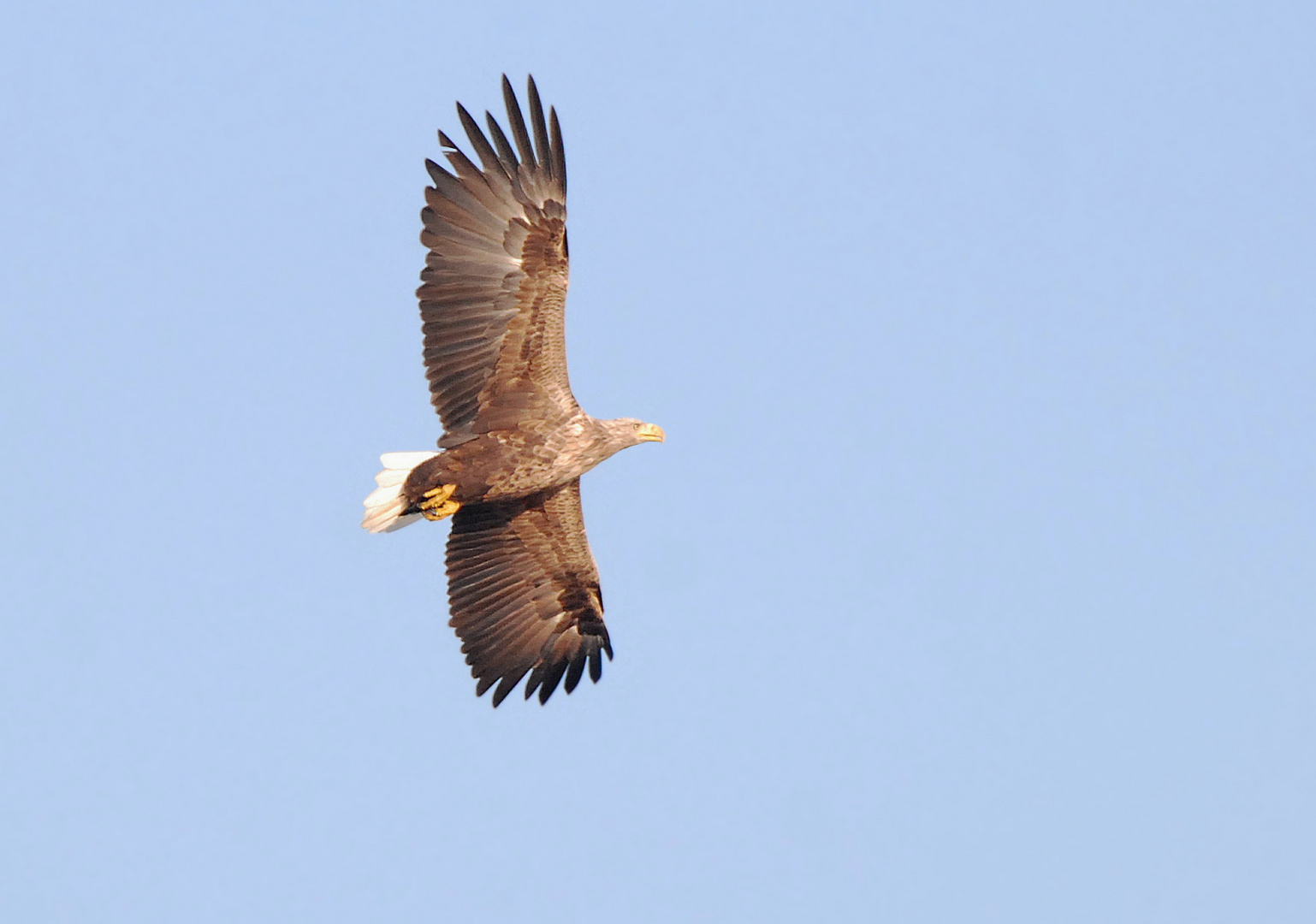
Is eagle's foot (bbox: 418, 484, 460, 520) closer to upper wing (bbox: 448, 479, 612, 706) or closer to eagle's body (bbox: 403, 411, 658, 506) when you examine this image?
eagle's body (bbox: 403, 411, 658, 506)

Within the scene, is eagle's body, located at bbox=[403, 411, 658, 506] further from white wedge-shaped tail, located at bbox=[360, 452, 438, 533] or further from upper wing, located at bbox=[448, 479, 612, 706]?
upper wing, located at bbox=[448, 479, 612, 706]

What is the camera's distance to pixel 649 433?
15.1 metres

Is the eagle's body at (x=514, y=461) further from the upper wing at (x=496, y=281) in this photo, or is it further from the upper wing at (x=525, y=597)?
the upper wing at (x=525, y=597)

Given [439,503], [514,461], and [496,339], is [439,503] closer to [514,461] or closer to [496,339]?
[514,461]

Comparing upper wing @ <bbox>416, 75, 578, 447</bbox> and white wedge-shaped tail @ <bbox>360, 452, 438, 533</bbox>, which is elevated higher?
upper wing @ <bbox>416, 75, 578, 447</bbox>

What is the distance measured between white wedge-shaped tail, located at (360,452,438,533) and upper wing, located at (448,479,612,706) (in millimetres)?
1240

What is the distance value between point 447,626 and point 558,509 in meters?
1.36

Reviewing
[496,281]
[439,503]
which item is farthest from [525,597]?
[496,281]

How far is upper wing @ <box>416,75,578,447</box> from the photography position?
1423 cm

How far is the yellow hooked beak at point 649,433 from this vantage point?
592 inches

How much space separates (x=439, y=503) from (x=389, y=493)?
15.8 inches

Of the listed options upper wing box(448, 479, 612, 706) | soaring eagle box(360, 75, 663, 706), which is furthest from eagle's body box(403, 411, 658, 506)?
upper wing box(448, 479, 612, 706)

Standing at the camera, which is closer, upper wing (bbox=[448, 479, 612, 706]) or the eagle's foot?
the eagle's foot

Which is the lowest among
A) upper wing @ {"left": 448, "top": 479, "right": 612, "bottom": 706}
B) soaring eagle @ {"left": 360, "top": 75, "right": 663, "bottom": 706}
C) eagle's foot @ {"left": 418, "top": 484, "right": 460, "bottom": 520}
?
upper wing @ {"left": 448, "top": 479, "right": 612, "bottom": 706}
